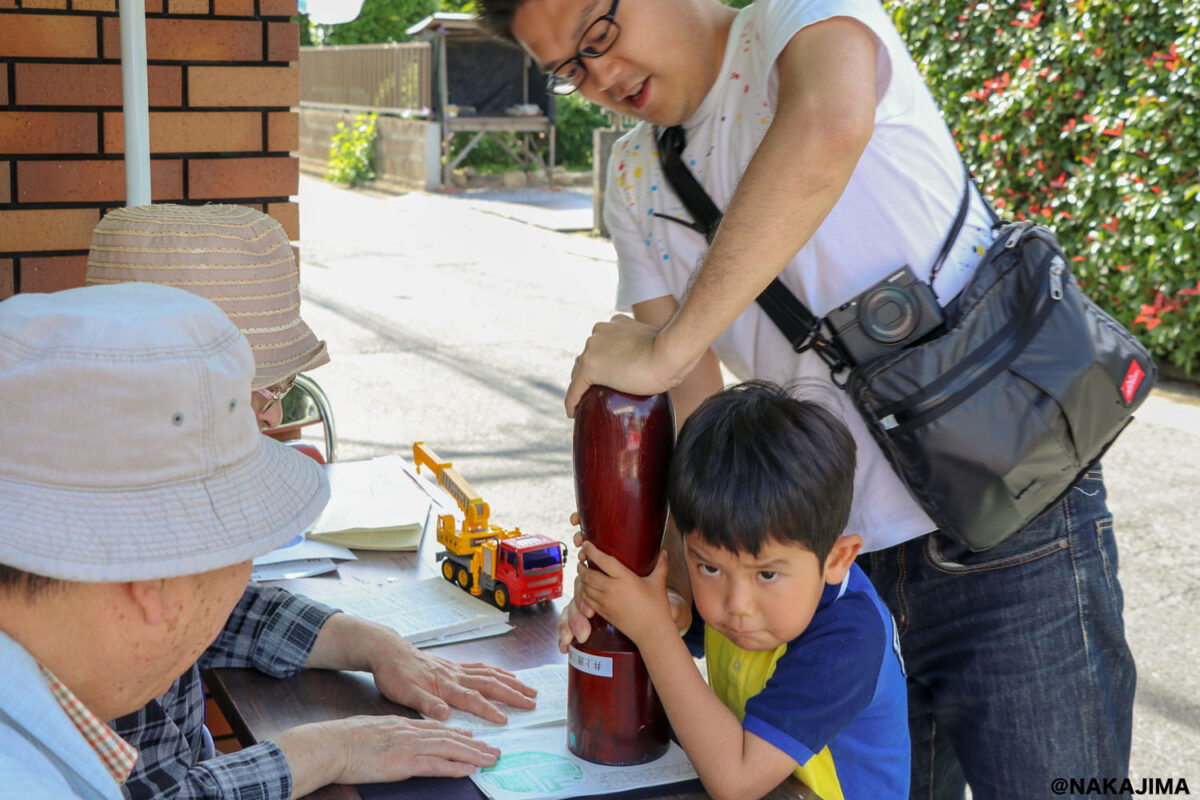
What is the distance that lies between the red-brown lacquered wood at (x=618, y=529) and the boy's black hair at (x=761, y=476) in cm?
4

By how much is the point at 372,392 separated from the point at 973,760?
553cm

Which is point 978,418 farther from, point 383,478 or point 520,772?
point 383,478

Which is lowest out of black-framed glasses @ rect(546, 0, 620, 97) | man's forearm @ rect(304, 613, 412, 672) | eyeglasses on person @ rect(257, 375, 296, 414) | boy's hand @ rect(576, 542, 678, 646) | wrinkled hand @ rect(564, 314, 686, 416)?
man's forearm @ rect(304, 613, 412, 672)

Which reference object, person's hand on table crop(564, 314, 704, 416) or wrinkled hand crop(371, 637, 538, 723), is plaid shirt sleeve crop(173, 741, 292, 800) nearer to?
wrinkled hand crop(371, 637, 538, 723)

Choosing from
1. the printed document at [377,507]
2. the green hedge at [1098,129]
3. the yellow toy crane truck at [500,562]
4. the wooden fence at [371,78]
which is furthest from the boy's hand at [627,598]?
the wooden fence at [371,78]

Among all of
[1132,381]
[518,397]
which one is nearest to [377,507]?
[1132,381]

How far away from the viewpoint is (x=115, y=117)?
2896 mm

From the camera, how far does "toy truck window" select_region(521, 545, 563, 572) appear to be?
6.66 feet

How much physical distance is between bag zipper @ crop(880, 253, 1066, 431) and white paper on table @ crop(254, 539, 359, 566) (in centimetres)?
110

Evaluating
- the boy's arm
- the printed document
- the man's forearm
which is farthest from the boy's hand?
the printed document

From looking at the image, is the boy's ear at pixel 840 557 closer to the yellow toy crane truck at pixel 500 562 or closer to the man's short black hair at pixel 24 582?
the yellow toy crane truck at pixel 500 562

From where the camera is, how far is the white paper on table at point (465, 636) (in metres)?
1.92

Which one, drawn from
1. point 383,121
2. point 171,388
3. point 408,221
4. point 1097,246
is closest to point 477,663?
point 171,388

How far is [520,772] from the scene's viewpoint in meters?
1.53
